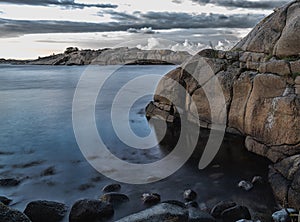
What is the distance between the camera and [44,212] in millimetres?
8633

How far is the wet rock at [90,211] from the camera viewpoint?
8.58 m

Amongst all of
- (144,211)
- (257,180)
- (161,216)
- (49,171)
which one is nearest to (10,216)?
(144,211)

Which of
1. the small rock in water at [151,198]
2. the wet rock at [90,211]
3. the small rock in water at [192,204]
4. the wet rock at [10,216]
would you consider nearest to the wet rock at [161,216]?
the wet rock at [90,211]

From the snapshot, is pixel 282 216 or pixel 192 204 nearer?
pixel 282 216

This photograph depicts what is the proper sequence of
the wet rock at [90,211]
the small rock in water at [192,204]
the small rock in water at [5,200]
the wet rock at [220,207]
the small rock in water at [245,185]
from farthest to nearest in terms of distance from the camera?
the small rock in water at [245,185] < the small rock in water at [5,200] < the small rock in water at [192,204] < the wet rock at [220,207] < the wet rock at [90,211]

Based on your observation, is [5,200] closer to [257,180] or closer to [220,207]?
[220,207]

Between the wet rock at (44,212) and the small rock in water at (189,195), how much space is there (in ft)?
12.5

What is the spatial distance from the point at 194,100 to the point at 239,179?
25.3 ft

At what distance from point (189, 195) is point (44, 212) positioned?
4484mm

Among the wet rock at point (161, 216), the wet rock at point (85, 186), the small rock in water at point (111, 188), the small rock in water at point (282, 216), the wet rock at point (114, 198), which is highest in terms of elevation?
the wet rock at point (161, 216)

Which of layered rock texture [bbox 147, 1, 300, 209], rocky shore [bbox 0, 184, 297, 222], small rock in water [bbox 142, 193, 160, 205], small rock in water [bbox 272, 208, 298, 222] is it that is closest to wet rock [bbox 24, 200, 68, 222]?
Answer: rocky shore [bbox 0, 184, 297, 222]

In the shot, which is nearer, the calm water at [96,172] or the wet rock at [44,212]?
the wet rock at [44,212]

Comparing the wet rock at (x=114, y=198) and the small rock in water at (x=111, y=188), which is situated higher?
the wet rock at (x=114, y=198)

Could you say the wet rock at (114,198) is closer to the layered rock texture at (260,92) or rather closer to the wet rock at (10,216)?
the wet rock at (10,216)
